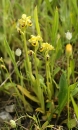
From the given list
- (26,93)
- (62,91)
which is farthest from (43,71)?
(62,91)

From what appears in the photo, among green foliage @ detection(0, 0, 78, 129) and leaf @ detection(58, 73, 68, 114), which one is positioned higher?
green foliage @ detection(0, 0, 78, 129)

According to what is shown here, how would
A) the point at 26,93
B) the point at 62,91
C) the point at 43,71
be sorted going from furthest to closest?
the point at 43,71, the point at 26,93, the point at 62,91

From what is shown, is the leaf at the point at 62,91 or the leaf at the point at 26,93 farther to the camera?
the leaf at the point at 26,93

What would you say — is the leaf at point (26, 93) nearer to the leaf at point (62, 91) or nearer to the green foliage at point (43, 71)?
the green foliage at point (43, 71)

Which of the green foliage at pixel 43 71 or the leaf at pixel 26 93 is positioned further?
the leaf at pixel 26 93

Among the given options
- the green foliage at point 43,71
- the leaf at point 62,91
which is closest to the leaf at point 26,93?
the green foliage at point 43,71

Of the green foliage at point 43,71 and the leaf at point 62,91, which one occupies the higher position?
the green foliage at point 43,71

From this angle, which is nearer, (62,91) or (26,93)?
(62,91)

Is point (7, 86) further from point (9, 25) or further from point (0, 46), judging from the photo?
point (9, 25)

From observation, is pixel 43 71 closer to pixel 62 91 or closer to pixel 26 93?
pixel 26 93

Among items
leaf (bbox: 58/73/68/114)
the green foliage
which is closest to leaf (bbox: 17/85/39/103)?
the green foliage

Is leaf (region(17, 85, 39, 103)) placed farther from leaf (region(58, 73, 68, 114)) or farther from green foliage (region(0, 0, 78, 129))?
leaf (region(58, 73, 68, 114))

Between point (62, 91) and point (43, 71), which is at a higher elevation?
point (43, 71)
